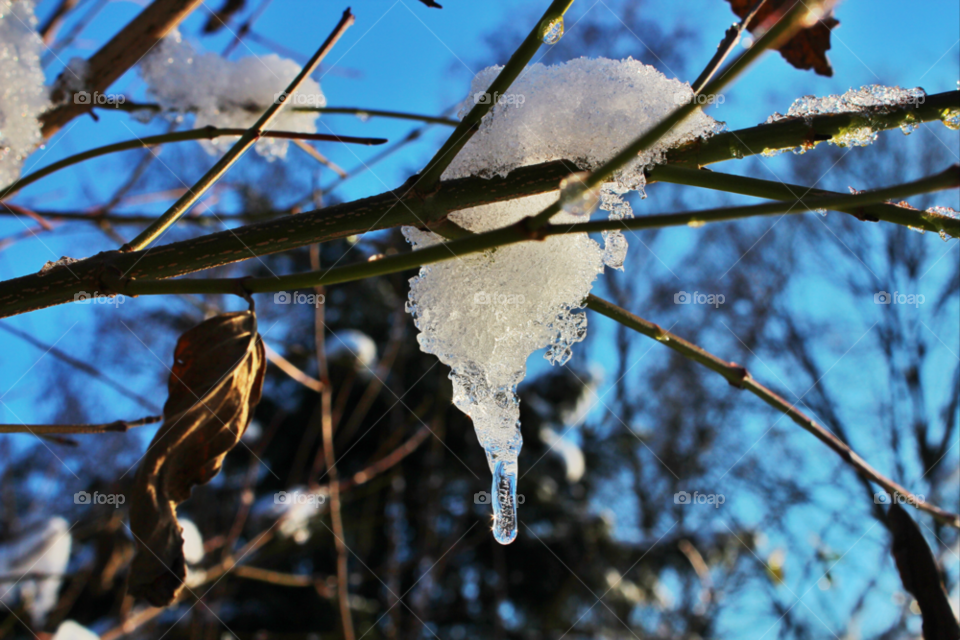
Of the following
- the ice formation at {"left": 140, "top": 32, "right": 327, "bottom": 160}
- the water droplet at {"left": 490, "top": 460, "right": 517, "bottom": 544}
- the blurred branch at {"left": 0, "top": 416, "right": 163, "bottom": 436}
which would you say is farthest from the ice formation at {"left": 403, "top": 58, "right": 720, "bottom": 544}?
the ice formation at {"left": 140, "top": 32, "right": 327, "bottom": 160}

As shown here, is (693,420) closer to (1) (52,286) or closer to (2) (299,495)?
(2) (299,495)

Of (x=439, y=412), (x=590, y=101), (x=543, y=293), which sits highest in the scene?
(x=439, y=412)

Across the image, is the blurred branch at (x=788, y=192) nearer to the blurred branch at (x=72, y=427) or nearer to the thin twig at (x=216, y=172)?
the thin twig at (x=216, y=172)

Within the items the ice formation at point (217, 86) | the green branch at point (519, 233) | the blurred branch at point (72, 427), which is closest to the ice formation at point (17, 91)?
the ice formation at point (217, 86)

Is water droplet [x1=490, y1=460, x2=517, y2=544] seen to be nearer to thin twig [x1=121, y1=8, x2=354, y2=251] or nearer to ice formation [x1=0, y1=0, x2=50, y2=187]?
thin twig [x1=121, y1=8, x2=354, y2=251]

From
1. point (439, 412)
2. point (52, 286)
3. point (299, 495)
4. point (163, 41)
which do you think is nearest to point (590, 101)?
point (52, 286)

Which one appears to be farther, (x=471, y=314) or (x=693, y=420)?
(x=693, y=420)

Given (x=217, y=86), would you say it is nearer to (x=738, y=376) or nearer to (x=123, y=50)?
(x=123, y=50)
